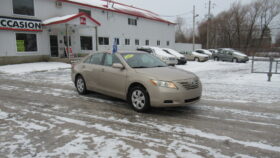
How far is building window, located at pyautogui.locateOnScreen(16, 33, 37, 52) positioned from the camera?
17502 millimetres

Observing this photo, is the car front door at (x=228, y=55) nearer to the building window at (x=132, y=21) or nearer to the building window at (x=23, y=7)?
the building window at (x=132, y=21)

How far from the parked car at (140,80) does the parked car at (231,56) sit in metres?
20.4

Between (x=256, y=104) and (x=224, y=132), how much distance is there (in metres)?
2.79

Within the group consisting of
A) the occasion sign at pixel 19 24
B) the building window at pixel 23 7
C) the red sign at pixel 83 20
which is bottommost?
the occasion sign at pixel 19 24

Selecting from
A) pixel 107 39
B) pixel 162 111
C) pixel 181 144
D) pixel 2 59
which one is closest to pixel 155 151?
pixel 181 144

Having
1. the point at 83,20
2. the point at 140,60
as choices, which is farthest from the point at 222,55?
the point at 140,60

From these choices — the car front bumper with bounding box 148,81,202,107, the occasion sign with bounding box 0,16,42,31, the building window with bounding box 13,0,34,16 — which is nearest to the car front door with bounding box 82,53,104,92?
the car front bumper with bounding box 148,81,202,107

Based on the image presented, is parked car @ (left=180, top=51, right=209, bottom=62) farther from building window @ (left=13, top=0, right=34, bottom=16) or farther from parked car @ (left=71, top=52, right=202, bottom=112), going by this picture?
parked car @ (left=71, top=52, right=202, bottom=112)

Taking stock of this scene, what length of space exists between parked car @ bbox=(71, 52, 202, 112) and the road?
39 cm

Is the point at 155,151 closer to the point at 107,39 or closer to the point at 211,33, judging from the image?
the point at 107,39

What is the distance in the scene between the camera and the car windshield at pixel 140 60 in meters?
5.83

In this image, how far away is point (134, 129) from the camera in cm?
426

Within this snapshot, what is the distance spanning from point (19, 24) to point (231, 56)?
858 inches

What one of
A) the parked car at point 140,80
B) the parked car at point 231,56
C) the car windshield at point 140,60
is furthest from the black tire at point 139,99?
the parked car at point 231,56
